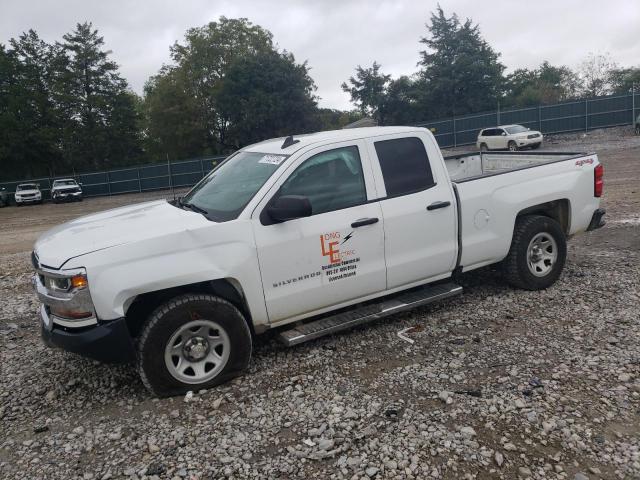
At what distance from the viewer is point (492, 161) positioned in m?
6.88

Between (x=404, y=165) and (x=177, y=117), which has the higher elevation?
(x=177, y=117)

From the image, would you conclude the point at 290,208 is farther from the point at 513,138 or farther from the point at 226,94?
the point at 226,94

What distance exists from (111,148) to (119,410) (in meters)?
45.2

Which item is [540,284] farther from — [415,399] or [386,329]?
[415,399]

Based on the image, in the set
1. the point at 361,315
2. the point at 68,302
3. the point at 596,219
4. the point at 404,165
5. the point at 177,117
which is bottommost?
the point at 361,315

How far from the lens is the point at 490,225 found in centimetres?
535

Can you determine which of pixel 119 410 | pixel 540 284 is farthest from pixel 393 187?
pixel 119 410

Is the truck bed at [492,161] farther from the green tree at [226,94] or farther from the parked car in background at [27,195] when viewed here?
the green tree at [226,94]

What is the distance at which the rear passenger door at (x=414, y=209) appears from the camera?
4.75 m

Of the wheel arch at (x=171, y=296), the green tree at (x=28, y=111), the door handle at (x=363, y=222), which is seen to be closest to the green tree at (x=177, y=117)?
the green tree at (x=28, y=111)

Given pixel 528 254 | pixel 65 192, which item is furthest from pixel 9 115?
pixel 528 254

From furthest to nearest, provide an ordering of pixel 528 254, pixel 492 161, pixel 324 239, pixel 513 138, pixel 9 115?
pixel 9 115 < pixel 513 138 < pixel 492 161 < pixel 528 254 < pixel 324 239

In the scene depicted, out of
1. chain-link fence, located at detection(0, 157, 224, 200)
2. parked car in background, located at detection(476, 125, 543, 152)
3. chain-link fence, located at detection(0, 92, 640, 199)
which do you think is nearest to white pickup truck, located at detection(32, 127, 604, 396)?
parked car in background, located at detection(476, 125, 543, 152)

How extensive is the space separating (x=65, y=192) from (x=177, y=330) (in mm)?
31115
